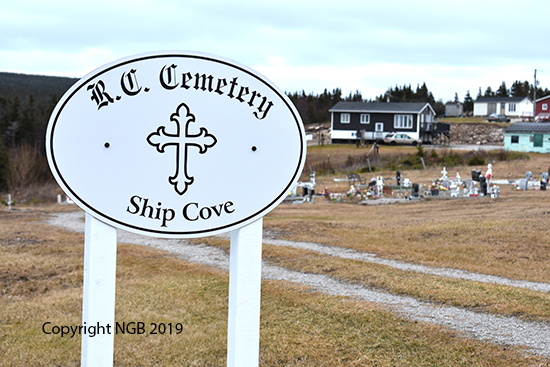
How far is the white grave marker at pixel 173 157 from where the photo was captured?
9.52 ft

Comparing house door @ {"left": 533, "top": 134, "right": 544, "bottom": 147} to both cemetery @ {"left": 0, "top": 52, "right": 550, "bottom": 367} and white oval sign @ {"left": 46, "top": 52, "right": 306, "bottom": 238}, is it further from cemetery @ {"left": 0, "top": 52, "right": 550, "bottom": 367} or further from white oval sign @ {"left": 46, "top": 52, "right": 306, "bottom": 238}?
white oval sign @ {"left": 46, "top": 52, "right": 306, "bottom": 238}

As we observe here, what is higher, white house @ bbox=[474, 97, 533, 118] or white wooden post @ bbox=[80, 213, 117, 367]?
white house @ bbox=[474, 97, 533, 118]

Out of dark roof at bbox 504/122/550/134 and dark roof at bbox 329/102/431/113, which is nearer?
dark roof at bbox 504/122/550/134

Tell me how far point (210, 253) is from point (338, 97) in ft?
321

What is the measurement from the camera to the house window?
59.4 m

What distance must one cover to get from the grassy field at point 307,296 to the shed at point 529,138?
32964 mm

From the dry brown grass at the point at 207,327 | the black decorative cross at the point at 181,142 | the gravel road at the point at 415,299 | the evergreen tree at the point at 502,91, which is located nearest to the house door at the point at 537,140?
the gravel road at the point at 415,299

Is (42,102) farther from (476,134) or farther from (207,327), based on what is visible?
(207,327)

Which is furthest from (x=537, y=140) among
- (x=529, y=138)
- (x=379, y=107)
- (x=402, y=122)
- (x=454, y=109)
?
(x=454, y=109)

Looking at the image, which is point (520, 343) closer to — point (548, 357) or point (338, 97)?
point (548, 357)

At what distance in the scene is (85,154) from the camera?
2.90 meters

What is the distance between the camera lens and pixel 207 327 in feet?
21.3

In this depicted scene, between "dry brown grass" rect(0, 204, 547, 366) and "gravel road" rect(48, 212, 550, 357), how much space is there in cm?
Answer: 30

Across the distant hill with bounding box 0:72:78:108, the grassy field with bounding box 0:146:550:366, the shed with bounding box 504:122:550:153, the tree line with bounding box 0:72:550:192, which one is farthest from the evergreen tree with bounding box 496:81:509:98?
the grassy field with bounding box 0:146:550:366
